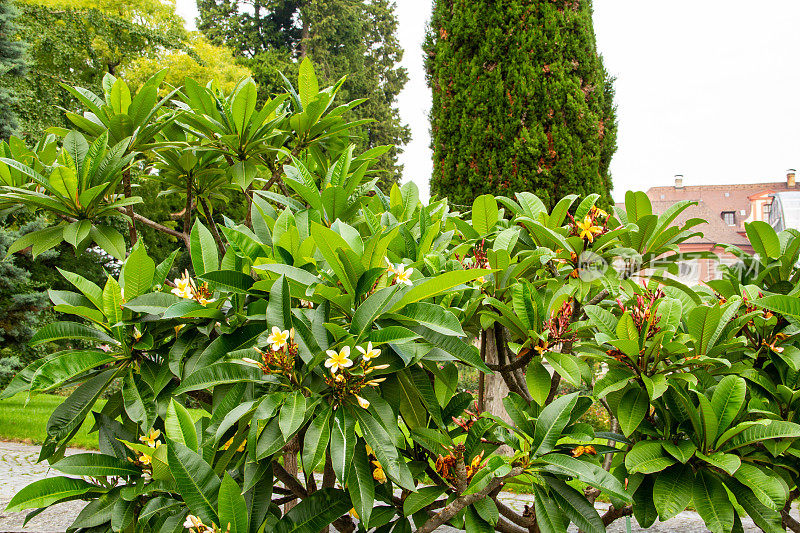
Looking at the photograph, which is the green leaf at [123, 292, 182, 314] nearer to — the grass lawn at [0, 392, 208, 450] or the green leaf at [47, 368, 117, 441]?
the green leaf at [47, 368, 117, 441]

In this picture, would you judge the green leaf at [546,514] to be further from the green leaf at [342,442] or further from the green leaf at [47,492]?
the green leaf at [47,492]

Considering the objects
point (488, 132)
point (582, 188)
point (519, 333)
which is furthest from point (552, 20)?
point (519, 333)

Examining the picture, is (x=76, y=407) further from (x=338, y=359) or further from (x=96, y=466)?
(x=338, y=359)

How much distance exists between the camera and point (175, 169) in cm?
233

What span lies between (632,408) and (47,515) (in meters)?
4.42

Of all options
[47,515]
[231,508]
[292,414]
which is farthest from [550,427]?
[47,515]

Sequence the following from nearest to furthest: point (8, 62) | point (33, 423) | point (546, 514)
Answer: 1. point (546, 514)
2. point (33, 423)
3. point (8, 62)

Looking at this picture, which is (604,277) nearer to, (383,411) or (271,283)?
(383,411)

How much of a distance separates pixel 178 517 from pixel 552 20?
6078mm

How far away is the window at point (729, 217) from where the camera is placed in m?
32.4

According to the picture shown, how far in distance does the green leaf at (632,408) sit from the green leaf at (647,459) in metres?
0.05

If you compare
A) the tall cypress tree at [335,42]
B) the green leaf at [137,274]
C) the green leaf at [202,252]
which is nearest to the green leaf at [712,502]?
the green leaf at [202,252]

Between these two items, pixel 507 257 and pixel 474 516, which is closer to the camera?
pixel 474 516

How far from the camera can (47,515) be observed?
13.2 ft
